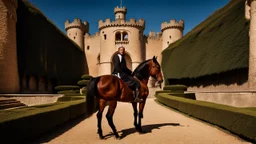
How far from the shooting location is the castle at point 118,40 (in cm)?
3850

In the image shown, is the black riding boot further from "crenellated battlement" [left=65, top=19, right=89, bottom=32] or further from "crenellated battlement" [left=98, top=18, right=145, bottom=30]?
"crenellated battlement" [left=65, top=19, right=89, bottom=32]

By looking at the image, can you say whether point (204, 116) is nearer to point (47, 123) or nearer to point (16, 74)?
point (47, 123)

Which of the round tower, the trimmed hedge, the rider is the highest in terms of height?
the round tower

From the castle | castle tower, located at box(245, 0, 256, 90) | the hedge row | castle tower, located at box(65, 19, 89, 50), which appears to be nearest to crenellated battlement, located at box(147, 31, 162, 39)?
the castle

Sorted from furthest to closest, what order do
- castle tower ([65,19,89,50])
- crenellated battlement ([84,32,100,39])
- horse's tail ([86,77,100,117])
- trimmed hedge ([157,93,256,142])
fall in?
1. crenellated battlement ([84,32,100,39])
2. castle tower ([65,19,89,50])
3. horse's tail ([86,77,100,117])
4. trimmed hedge ([157,93,256,142])

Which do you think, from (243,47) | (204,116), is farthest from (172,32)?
(204,116)

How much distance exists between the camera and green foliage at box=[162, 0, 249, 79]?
16406 mm

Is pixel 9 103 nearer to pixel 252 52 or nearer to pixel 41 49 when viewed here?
pixel 41 49

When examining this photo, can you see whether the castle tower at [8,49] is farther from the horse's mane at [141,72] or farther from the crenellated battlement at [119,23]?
the crenellated battlement at [119,23]

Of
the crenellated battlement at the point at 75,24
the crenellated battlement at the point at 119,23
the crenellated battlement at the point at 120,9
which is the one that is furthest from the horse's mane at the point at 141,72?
the crenellated battlement at the point at 120,9

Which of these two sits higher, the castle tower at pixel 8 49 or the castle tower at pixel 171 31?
the castle tower at pixel 171 31

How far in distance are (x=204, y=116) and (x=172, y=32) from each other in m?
35.8

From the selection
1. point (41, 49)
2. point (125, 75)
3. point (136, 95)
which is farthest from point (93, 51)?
point (136, 95)

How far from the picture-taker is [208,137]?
617 centimetres
